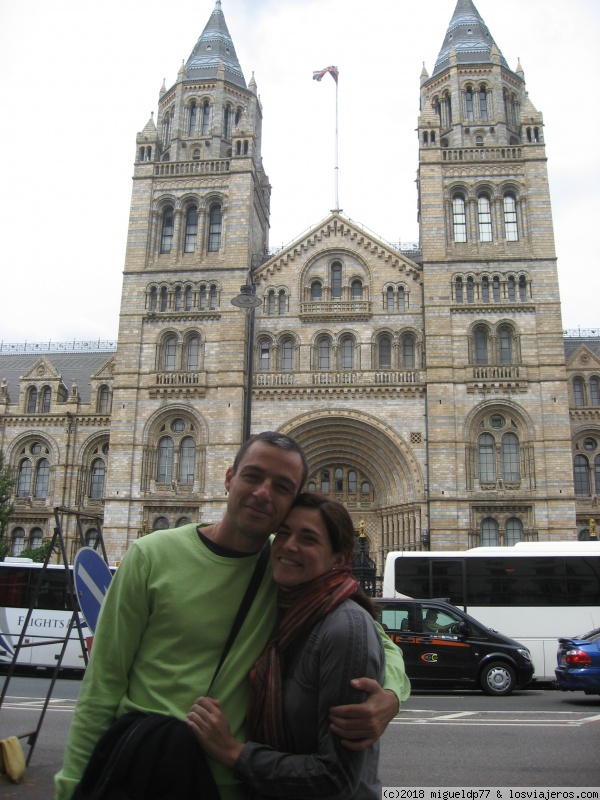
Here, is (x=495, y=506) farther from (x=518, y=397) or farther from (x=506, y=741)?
(x=506, y=741)

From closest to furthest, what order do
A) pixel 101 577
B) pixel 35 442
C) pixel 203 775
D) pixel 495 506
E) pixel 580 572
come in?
pixel 203 775 → pixel 101 577 → pixel 580 572 → pixel 495 506 → pixel 35 442

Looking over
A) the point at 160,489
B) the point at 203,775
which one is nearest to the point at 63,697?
the point at 203,775

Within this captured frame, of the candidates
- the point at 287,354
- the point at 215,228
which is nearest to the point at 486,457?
the point at 287,354

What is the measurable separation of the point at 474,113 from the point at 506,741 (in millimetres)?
35827

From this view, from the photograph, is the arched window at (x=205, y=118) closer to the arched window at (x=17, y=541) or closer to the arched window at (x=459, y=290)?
the arched window at (x=459, y=290)

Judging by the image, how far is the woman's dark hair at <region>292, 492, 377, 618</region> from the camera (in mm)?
3246

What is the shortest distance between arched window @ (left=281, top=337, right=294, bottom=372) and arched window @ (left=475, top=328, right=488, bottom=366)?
28.7 ft

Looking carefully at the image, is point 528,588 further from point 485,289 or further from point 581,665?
point 485,289

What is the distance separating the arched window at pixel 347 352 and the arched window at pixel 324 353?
63 centimetres

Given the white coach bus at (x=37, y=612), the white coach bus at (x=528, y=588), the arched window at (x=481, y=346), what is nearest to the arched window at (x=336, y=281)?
the arched window at (x=481, y=346)

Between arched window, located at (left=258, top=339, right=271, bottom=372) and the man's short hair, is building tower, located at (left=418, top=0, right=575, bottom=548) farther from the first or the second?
the man's short hair

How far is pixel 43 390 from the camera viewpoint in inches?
1679

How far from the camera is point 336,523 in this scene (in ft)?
10.6

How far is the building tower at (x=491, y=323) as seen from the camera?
31484mm
